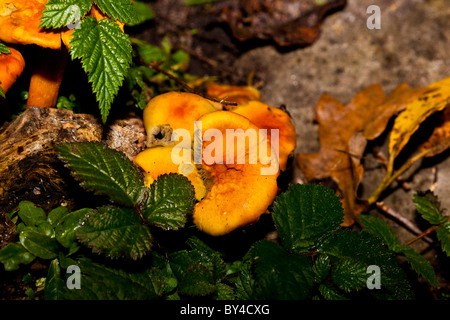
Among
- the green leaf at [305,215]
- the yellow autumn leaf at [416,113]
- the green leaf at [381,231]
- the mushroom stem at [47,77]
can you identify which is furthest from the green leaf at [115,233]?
the yellow autumn leaf at [416,113]

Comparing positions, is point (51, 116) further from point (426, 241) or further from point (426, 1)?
point (426, 1)

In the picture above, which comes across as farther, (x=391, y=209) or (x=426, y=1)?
(x=426, y=1)

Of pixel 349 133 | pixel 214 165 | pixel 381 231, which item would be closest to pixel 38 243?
pixel 214 165

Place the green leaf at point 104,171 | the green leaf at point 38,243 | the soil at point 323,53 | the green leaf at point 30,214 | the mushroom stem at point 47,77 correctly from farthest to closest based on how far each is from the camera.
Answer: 1. the soil at point 323,53
2. the mushroom stem at point 47,77
3. the green leaf at point 30,214
4. the green leaf at point 38,243
5. the green leaf at point 104,171

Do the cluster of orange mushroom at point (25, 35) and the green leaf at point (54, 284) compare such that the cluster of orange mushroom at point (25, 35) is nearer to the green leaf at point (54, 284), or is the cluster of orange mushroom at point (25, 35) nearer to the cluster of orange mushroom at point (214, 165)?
the cluster of orange mushroom at point (214, 165)

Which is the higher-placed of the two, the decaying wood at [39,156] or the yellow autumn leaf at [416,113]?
the yellow autumn leaf at [416,113]

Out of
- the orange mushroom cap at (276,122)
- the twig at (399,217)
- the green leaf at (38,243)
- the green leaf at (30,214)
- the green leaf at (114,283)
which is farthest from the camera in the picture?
the twig at (399,217)
